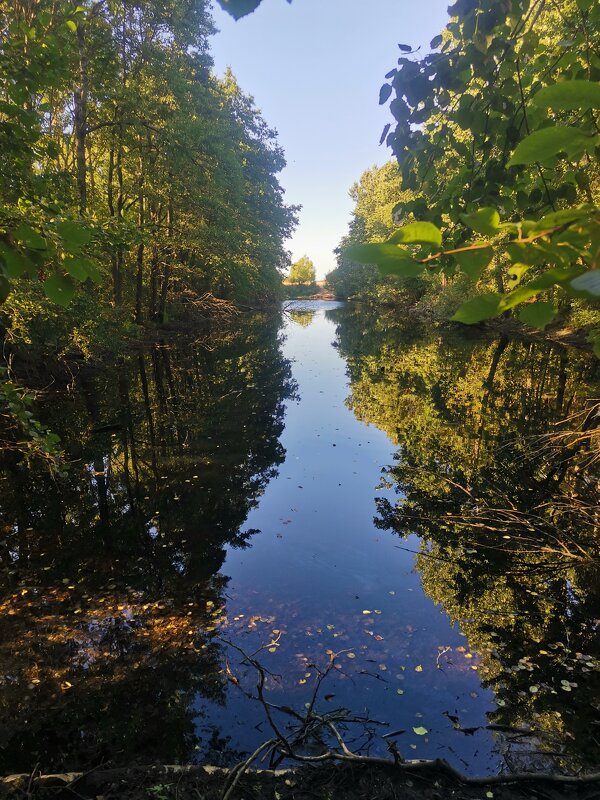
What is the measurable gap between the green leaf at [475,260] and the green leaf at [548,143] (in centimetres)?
19

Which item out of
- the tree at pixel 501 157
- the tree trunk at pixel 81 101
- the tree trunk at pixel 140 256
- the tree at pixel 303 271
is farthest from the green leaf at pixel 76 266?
the tree at pixel 303 271

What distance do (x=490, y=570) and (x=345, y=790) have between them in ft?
13.0

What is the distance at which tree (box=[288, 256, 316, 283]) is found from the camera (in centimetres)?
14220

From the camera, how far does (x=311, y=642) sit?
5.07 metres

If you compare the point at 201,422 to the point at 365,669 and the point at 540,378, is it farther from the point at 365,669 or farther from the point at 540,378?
the point at 540,378

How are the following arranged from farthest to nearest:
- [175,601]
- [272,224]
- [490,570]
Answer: [272,224], [490,570], [175,601]

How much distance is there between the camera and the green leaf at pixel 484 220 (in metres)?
0.93

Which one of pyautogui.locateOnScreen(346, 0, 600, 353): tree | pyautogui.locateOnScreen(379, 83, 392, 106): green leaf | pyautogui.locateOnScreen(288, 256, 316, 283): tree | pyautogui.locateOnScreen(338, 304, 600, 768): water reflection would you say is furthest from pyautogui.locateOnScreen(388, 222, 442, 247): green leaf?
pyautogui.locateOnScreen(288, 256, 316, 283): tree

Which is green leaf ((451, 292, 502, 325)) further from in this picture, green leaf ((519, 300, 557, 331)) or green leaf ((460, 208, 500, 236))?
green leaf ((519, 300, 557, 331))

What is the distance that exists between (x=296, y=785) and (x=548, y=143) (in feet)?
13.8

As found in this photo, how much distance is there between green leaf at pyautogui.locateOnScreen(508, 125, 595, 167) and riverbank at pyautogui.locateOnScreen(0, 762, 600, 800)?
13.0 feet

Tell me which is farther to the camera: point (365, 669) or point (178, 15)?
point (178, 15)

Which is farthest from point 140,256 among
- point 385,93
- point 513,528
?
point 385,93

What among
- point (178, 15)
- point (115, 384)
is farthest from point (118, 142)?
point (115, 384)
